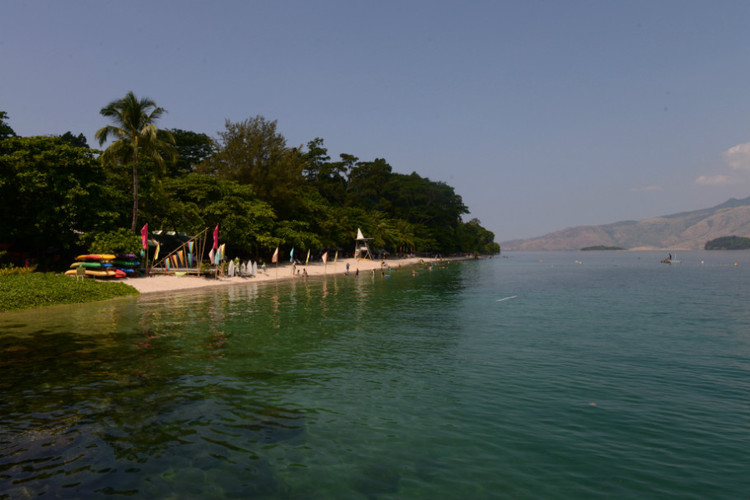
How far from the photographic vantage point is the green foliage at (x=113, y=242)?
1613 inches

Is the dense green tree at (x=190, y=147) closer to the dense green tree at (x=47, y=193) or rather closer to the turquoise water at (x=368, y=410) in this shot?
the dense green tree at (x=47, y=193)

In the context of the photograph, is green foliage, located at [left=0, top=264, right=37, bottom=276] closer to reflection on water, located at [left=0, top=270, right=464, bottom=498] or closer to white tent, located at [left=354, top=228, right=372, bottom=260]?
reflection on water, located at [left=0, top=270, right=464, bottom=498]

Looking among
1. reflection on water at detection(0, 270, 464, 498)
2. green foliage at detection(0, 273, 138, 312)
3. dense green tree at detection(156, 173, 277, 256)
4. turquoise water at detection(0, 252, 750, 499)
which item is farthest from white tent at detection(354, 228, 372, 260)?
turquoise water at detection(0, 252, 750, 499)

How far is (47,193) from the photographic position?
40531 millimetres

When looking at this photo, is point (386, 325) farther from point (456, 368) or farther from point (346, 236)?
point (346, 236)

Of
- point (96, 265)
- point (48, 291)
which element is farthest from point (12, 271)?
point (96, 265)

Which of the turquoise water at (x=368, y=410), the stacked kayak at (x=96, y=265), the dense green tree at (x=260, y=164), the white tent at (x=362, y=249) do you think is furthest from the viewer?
the white tent at (x=362, y=249)

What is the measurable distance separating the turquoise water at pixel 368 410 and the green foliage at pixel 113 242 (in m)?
15.4

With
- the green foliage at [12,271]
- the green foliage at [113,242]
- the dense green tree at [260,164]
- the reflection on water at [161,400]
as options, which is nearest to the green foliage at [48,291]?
the green foliage at [12,271]

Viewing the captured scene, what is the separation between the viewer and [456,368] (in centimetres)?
1692

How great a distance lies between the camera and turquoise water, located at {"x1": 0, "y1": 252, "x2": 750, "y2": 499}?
8.38 metres

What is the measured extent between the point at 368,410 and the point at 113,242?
3862 centimetres

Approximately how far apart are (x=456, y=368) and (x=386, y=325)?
1016cm

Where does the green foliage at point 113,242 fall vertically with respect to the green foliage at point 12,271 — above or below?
above
